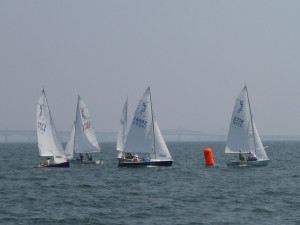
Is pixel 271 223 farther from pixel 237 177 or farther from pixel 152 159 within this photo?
pixel 152 159

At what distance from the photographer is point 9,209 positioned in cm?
3388

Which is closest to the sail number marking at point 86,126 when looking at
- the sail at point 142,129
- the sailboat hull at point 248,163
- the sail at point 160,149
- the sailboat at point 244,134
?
the sail at point 142,129

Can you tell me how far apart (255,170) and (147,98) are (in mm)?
12333

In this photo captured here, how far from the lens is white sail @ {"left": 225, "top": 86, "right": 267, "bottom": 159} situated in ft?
201

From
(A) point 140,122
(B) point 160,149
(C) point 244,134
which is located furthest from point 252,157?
(A) point 140,122

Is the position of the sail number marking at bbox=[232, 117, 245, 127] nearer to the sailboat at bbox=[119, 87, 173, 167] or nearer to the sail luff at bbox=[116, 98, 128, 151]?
the sailboat at bbox=[119, 87, 173, 167]

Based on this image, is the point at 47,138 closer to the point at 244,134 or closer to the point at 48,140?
the point at 48,140

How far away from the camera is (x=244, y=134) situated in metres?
61.4

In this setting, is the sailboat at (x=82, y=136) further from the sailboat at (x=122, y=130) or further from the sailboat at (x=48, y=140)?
the sailboat at (x=48, y=140)

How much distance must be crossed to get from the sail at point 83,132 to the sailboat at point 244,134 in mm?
15334

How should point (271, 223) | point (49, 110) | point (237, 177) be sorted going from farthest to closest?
point (49, 110) → point (237, 177) → point (271, 223)

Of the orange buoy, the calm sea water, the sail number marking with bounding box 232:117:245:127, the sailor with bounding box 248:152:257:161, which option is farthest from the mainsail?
the sailor with bounding box 248:152:257:161

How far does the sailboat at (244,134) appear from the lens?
200 ft

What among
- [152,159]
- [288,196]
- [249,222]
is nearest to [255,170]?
[152,159]
